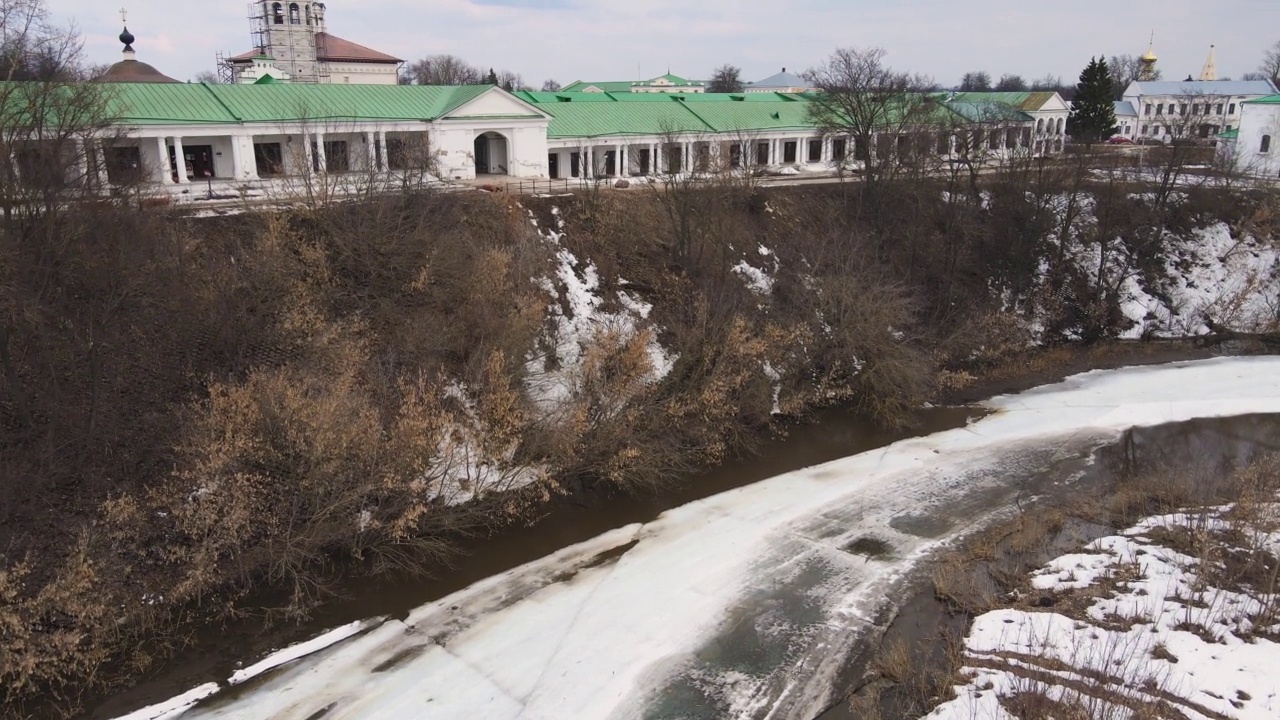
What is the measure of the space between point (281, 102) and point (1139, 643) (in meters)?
32.9

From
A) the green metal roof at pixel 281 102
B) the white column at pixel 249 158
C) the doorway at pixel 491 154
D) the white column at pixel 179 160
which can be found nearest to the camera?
the white column at pixel 179 160

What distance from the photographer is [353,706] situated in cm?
1226

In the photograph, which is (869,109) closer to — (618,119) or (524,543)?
(618,119)

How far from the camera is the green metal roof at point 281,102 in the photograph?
99.3ft

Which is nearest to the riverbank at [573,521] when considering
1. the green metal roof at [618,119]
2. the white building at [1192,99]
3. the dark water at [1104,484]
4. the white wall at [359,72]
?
the dark water at [1104,484]

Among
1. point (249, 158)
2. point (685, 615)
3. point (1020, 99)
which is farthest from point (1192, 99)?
point (685, 615)

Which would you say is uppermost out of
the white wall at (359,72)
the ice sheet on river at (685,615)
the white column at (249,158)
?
the white wall at (359,72)

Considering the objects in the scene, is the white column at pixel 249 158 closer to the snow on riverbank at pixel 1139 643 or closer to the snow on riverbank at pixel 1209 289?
the snow on riverbank at pixel 1139 643

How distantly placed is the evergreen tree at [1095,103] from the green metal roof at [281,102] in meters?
41.9

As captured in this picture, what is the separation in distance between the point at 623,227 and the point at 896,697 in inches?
794

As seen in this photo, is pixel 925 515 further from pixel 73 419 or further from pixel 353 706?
pixel 73 419

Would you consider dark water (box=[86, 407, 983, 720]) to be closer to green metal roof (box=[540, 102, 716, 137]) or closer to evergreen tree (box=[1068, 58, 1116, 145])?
green metal roof (box=[540, 102, 716, 137])

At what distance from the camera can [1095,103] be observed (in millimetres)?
54688

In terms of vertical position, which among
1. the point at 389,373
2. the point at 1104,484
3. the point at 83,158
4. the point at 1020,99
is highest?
the point at 1020,99
